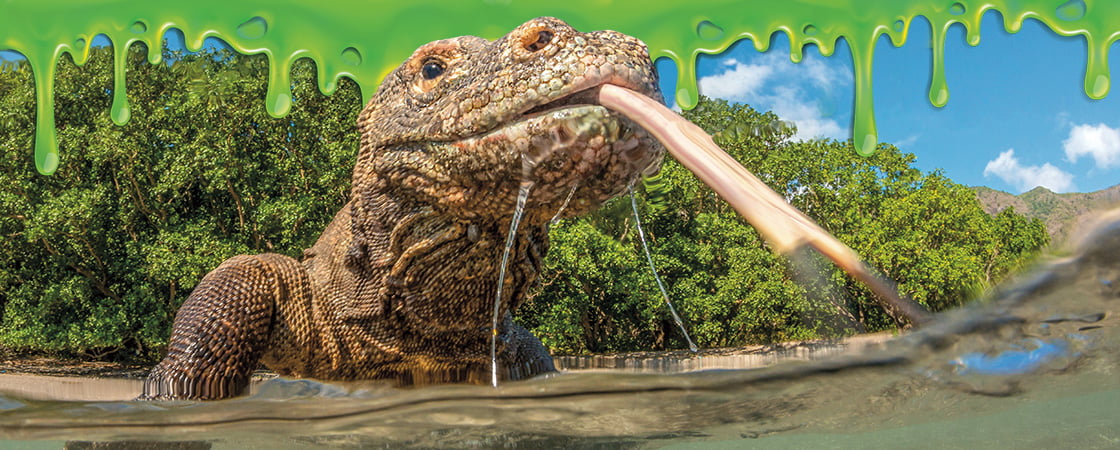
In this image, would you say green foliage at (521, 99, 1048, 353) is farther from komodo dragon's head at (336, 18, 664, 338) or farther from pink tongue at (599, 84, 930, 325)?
pink tongue at (599, 84, 930, 325)

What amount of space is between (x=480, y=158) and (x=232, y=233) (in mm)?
18897

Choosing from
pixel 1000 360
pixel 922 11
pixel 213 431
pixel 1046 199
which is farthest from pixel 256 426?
pixel 1046 199

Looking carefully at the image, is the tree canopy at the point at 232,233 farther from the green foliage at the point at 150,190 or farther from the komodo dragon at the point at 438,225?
the komodo dragon at the point at 438,225

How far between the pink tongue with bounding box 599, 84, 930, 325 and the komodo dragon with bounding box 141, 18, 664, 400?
1.55 feet

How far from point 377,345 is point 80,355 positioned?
76.6 ft

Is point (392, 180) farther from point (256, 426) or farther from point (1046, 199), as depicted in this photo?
point (1046, 199)

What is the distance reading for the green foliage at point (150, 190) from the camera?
19.2 meters

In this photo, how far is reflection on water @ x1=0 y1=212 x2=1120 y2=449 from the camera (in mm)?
3581

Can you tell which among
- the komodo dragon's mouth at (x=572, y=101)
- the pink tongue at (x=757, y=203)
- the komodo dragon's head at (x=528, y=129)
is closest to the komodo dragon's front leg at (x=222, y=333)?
the komodo dragon's head at (x=528, y=129)

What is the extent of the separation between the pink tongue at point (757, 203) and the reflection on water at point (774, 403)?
1.33 meters

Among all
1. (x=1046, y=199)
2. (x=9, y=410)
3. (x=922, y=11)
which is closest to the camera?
(x=9, y=410)

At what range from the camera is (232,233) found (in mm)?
20844

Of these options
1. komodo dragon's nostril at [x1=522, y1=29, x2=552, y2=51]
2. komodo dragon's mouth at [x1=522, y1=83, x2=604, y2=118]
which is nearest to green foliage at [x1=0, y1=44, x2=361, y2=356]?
komodo dragon's nostril at [x1=522, y1=29, x2=552, y2=51]

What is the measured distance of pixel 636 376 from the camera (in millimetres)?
4250
